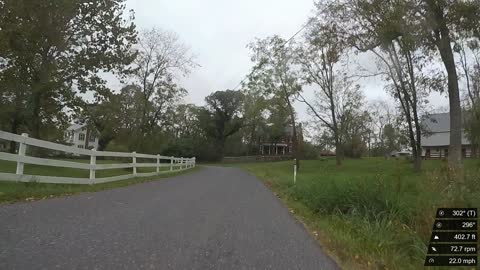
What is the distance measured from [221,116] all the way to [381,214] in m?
90.3

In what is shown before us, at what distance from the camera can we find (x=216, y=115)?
97938mm

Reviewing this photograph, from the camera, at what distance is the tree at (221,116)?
96438 mm

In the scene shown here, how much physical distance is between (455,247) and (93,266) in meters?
3.72

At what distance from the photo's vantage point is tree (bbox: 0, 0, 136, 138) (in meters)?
22.0

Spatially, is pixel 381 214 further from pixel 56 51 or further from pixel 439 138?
pixel 439 138

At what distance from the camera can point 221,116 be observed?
97.8 m

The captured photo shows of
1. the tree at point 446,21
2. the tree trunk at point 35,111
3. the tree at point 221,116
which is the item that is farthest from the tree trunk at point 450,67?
the tree at point 221,116

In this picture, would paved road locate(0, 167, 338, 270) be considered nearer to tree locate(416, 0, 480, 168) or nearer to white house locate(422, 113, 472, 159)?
tree locate(416, 0, 480, 168)

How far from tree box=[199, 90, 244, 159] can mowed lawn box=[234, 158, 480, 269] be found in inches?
3378

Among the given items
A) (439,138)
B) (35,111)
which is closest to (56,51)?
(35,111)

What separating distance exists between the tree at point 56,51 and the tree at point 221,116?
68.7m
